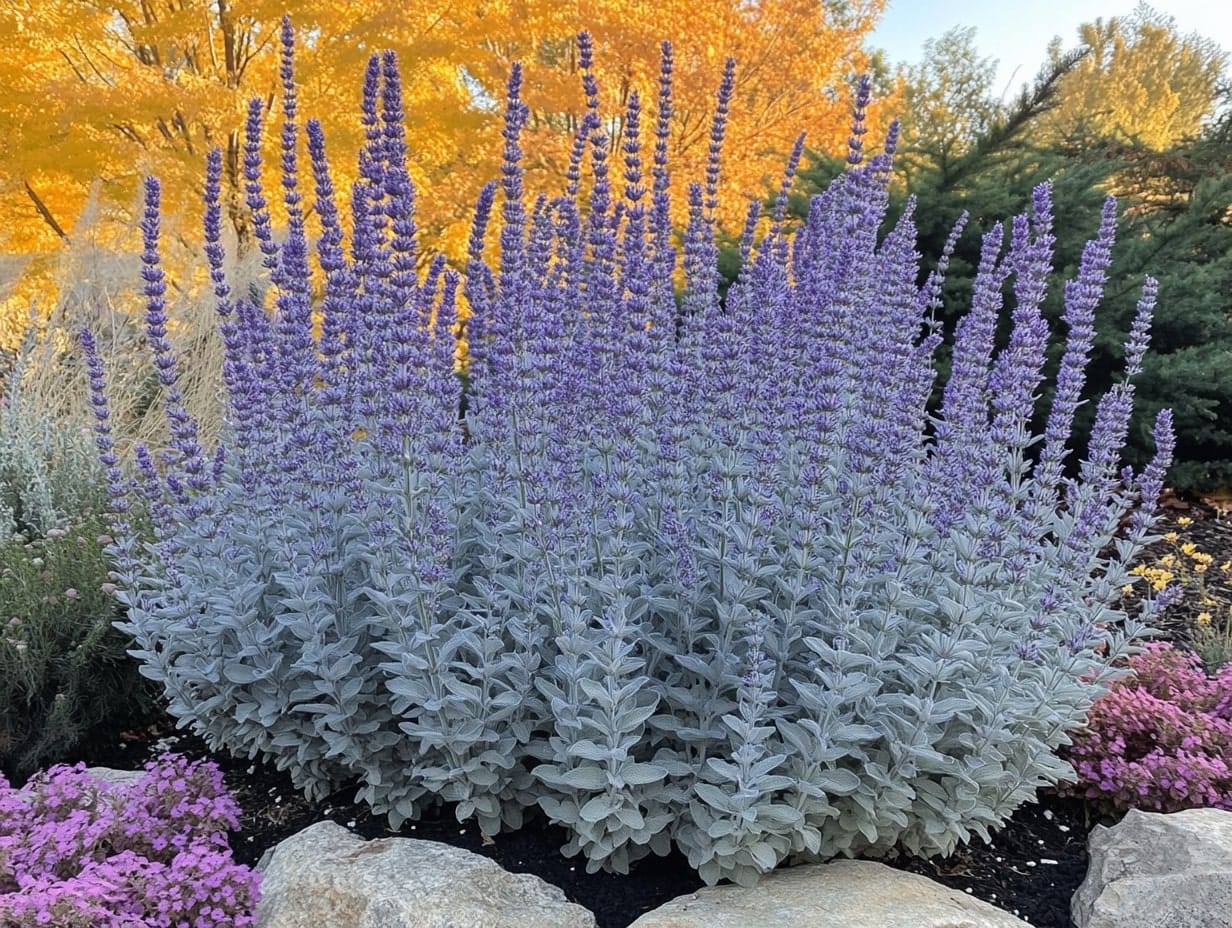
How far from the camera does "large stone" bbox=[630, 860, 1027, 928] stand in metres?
2.64

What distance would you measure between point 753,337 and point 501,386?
0.89 metres

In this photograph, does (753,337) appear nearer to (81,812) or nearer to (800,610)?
(800,610)

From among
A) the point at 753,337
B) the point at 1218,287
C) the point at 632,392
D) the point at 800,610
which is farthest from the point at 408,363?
the point at 1218,287

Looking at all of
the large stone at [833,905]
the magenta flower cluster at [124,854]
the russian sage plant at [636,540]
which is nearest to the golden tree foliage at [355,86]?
the russian sage plant at [636,540]

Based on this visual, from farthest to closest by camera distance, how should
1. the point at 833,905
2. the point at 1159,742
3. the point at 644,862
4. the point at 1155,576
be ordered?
the point at 1155,576 < the point at 1159,742 < the point at 644,862 < the point at 833,905

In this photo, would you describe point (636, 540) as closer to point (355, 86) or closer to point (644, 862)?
point (644, 862)

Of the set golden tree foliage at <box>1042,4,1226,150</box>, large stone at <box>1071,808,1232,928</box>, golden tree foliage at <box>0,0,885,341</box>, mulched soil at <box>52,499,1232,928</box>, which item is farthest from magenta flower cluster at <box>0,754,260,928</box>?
golden tree foliage at <box>1042,4,1226,150</box>

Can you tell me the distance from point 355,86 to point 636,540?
9852mm

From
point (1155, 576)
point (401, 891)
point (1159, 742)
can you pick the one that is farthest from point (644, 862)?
point (1155, 576)

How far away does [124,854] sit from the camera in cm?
286

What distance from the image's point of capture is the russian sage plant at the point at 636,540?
2754mm

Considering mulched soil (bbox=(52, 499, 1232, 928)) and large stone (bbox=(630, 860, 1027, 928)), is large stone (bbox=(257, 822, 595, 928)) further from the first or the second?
large stone (bbox=(630, 860, 1027, 928))

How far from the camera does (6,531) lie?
532cm

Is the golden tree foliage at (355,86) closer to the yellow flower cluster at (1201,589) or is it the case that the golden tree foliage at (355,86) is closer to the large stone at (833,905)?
the yellow flower cluster at (1201,589)
